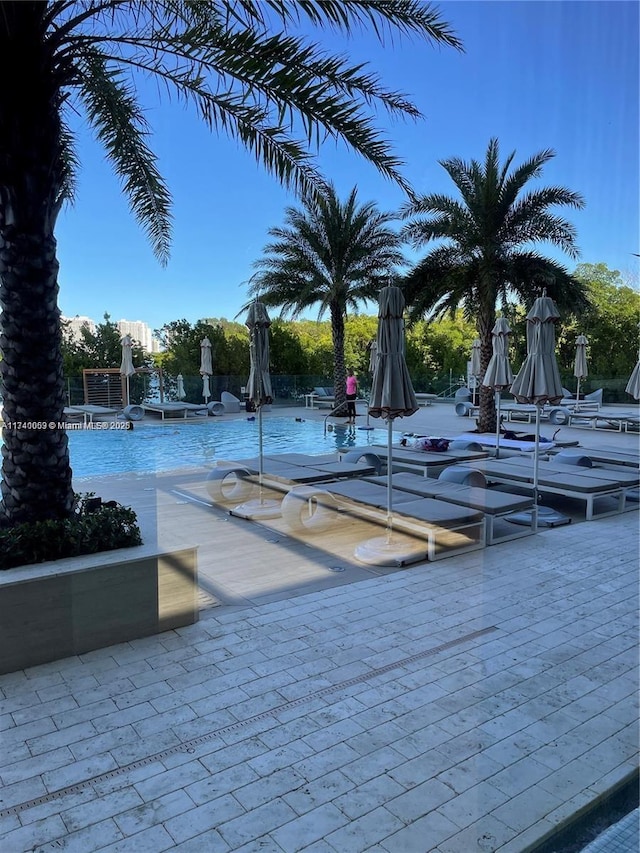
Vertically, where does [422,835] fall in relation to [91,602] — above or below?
below

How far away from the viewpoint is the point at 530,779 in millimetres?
2703

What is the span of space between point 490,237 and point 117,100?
10.6 meters

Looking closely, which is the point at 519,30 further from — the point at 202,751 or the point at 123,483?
the point at 123,483

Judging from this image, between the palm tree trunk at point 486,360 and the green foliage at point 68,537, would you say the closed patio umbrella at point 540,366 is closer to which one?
the green foliage at point 68,537

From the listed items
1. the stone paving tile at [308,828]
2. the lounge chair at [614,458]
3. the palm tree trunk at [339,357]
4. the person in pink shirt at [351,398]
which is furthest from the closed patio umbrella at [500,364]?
the stone paving tile at [308,828]

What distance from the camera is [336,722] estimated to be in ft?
10.3

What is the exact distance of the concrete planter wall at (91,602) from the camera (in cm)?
362

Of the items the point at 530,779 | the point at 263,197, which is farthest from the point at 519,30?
the point at 263,197

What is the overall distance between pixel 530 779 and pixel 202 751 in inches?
61.1

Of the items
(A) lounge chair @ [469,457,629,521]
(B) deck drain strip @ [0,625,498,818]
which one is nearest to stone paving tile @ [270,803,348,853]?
(B) deck drain strip @ [0,625,498,818]

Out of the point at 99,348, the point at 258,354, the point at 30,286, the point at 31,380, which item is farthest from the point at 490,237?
the point at 99,348

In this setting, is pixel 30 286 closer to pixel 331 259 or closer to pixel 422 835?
pixel 422 835

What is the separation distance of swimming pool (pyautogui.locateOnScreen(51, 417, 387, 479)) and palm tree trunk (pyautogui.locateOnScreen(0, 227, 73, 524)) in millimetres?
6519

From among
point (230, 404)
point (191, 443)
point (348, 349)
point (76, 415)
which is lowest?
point (191, 443)
